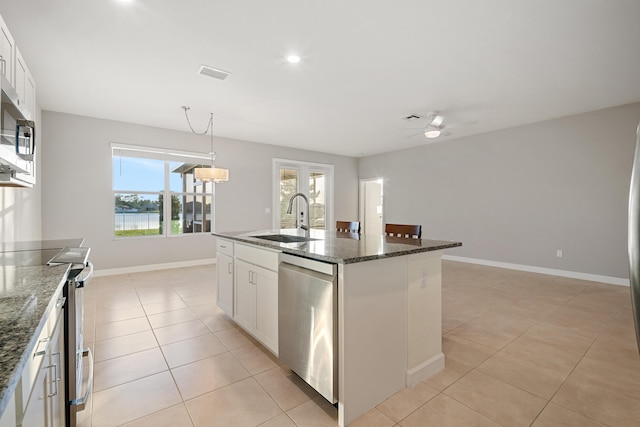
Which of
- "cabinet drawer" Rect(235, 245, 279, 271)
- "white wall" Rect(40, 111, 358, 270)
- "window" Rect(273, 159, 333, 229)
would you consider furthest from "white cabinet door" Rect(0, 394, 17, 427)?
"window" Rect(273, 159, 333, 229)

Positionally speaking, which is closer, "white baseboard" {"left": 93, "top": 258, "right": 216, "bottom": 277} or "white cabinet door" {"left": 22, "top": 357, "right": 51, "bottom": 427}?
"white cabinet door" {"left": 22, "top": 357, "right": 51, "bottom": 427}

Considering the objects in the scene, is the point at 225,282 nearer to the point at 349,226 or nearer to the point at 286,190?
the point at 349,226

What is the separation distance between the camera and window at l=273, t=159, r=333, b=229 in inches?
271

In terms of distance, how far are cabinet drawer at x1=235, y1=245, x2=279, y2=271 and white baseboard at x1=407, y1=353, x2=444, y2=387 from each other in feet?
3.63

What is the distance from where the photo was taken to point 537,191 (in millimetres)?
5020

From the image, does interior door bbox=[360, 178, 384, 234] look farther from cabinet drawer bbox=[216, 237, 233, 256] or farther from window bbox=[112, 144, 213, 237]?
cabinet drawer bbox=[216, 237, 233, 256]

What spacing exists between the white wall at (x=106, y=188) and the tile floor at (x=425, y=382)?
1741 millimetres

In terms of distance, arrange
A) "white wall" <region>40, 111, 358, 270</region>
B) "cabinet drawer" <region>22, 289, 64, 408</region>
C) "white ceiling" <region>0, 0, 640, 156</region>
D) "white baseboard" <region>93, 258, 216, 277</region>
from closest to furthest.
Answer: "cabinet drawer" <region>22, 289, 64, 408</region>, "white ceiling" <region>0, 0, 640, 156</region>, "white wall" <region>40, 111, 358, 270</region>, "white baseboard" <region>93, 258, 216, 277</region>

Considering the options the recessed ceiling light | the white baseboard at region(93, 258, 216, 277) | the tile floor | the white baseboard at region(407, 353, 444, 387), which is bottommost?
the tile floor

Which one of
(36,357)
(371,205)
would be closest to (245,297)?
(36,357)

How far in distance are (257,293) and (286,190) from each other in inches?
194

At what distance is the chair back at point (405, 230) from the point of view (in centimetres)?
271

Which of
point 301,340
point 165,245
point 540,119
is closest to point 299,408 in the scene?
point 301,340

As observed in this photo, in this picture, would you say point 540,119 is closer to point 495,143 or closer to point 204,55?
point 495,143
